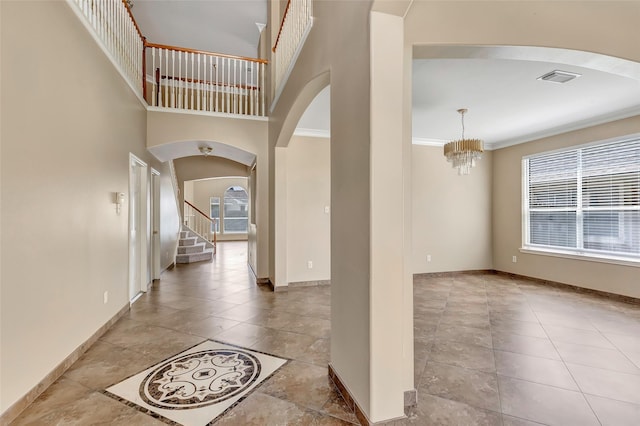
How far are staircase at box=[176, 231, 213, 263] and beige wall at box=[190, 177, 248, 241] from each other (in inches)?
162

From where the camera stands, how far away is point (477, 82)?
3299 mm

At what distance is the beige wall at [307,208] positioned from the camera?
5.04 metres

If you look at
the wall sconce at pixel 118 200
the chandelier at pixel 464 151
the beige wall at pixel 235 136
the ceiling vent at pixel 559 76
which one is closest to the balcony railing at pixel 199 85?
the beige wall at pixel 235 136

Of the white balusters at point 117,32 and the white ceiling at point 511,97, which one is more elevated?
the white balusters at point 117,32

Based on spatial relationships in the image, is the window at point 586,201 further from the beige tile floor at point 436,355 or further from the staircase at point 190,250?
the staircase at point 190,250

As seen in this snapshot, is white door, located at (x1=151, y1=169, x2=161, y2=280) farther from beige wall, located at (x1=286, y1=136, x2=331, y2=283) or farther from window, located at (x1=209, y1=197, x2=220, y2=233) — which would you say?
Result: window, located at (x1=209, y1=197, x2=220, y2=233)

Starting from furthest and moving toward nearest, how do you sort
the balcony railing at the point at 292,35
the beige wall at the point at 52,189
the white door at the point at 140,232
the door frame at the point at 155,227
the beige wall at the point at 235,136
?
1. the door frame at the point at 155,227
2. the beige wall at the point at 235,136
3. the white door at the point at 140,232
4. the balcony railing at the point at 292,35
5. the beige wall at the point at 52,189

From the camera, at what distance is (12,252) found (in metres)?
1.75

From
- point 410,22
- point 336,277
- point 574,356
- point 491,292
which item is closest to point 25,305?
point 336,277

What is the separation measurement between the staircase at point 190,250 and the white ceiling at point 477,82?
192 inches

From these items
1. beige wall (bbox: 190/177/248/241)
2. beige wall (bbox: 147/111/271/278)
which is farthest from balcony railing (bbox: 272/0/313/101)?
beige wall (bbox: 190/177/248/241)

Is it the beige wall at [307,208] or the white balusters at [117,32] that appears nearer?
the white balusters at [117,32]

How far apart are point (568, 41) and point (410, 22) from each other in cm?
108

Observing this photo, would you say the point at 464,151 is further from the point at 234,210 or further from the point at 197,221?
the point at 234,210
